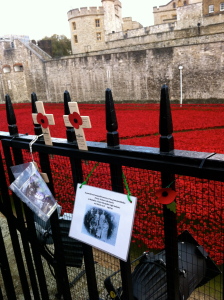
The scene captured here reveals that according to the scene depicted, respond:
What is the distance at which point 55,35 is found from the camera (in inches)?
1572

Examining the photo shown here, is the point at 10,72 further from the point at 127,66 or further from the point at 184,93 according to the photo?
the point at 184,93

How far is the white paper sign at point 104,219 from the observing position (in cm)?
104

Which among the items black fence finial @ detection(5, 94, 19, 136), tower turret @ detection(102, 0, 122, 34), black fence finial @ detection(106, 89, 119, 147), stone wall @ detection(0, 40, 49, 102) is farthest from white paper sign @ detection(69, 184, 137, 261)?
tower turret @ detection(102, 0, 122, 34)

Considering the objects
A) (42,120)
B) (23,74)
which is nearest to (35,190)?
(42,120)

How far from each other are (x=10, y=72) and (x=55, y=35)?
55.2 feet

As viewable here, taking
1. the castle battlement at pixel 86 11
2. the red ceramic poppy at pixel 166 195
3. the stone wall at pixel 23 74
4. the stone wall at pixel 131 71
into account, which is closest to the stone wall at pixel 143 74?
the stone wall at pixel 131 71

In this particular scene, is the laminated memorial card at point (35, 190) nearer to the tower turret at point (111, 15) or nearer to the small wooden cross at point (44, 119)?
the small wooden cross at point (44, 119)

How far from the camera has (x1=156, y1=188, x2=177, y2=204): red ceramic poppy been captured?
0.92 metres

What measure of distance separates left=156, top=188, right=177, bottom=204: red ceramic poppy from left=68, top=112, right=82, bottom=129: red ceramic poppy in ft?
1.41

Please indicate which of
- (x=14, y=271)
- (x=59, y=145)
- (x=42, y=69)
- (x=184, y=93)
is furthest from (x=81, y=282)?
(x=42, y=69)

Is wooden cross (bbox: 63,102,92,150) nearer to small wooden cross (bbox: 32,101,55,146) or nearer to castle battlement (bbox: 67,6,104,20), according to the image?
small wooden cross (bbox: 32,101,55,146)

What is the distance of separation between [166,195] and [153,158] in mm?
138

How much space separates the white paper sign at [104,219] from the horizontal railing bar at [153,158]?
5.3 inches

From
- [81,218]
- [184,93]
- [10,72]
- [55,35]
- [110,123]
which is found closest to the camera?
[110,123]
